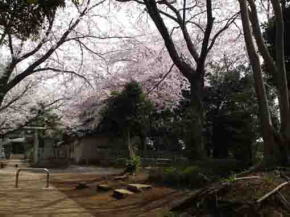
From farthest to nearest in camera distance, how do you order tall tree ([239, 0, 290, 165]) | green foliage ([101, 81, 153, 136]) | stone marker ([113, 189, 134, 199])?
green foliage ([101, 81, 153, 136]) < stone marker ([113, 189, 134, 199]) < tall tree ([239, 0, 290, 165])

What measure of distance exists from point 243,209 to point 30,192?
8.65m

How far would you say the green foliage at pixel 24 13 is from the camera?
6.59 metres

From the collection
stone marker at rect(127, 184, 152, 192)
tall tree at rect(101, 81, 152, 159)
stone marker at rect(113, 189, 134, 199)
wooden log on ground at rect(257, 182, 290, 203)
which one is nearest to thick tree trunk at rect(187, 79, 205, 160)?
stone marker at rect(127, 184, 152, 192)

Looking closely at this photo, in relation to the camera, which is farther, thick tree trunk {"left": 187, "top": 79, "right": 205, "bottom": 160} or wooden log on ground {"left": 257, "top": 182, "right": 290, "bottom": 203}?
thick tree trunk {"left": 187, "top": 79, "right": 205, "bottom": 160}

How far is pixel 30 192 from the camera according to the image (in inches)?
546

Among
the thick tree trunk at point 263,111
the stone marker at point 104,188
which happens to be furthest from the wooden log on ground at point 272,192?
the stone marker at point 104,188

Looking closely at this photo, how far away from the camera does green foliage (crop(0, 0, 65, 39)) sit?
21.6 ft

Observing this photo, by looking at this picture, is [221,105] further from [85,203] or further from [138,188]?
[85,203]

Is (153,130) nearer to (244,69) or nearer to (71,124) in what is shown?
(71,124)

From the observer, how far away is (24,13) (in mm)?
6859

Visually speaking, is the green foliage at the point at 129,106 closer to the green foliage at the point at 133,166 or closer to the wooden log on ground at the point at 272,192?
the green foliage at the point at 133,166

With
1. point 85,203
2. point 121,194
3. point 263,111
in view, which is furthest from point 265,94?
point 85,203

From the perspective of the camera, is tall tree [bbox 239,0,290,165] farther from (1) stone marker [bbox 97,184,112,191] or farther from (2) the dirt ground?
(1) stone marker [bbox 97,184,112,191]

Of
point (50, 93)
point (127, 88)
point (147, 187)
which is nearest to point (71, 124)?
point (50, 93)
